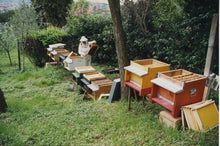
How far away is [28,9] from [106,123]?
25.1 feet

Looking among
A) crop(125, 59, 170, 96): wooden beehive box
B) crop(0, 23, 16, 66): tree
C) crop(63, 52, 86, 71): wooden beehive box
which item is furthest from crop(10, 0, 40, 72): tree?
crop(125, 59, 170, 96): wooden beehive box

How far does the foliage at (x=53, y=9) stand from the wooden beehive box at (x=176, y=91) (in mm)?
13236

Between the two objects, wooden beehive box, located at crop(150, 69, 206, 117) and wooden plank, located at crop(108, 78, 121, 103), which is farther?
wooden plank, located at crop(108, 78, 121, 103)

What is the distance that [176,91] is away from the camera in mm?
3066

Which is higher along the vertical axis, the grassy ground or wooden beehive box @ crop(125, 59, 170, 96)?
wooden beehive box @ crop(125, 59, 170, 96)

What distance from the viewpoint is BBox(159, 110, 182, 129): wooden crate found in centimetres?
342

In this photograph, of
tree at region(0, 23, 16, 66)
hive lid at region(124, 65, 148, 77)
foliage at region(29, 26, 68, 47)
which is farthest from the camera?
tree at region(0, 23, 16, 66)

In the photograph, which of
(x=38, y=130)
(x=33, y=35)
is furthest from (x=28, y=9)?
(x=38, y=130)

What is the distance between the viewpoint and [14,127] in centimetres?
410

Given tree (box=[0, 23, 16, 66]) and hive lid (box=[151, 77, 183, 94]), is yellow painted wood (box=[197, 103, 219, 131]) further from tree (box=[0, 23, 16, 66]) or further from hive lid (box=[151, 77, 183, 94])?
tree (box=[0, 23, 16, 66])

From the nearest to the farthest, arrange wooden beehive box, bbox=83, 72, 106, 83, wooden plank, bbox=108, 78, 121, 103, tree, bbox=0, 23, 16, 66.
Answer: wooden plank, bbox=108, 78, 121, 103
wooden beehive box, bbox=83, 72, 106, 83
tree, bbox=0, 23, 16, 66

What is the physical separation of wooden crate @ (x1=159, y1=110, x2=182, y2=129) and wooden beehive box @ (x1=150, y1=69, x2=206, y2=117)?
0.11 metres

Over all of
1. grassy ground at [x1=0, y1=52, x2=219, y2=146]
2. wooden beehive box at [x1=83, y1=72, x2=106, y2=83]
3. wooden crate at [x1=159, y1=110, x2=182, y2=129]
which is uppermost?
wooden beehive box at [x1=83, y1=72, x2=106, y2=83]

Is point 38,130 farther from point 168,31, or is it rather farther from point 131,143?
point 168,31
